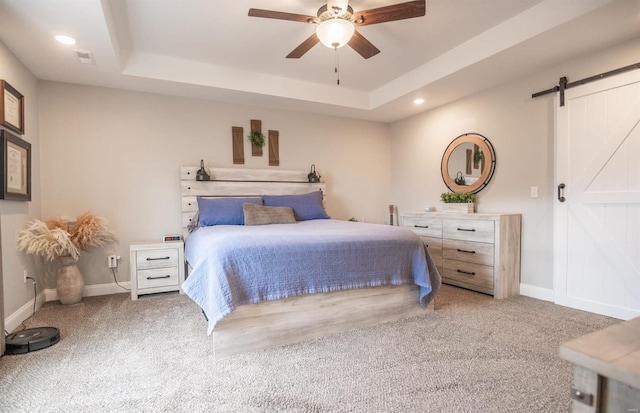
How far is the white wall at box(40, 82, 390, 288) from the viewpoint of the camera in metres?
3.44

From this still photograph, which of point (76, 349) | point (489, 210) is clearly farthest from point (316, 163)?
point (76, 349)

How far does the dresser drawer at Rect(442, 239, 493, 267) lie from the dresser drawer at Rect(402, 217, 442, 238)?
16cm

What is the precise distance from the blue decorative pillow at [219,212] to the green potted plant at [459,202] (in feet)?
8.20

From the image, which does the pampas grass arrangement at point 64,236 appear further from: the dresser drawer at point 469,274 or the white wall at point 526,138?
the white wall at point 526,138

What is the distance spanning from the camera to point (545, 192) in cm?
326

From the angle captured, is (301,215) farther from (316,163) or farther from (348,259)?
(348,259)

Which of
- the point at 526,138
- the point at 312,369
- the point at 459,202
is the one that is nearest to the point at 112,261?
the point at 312,369

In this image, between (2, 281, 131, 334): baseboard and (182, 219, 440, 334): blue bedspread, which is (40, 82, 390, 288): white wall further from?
(182, 219, 440, 334): blue bedspread

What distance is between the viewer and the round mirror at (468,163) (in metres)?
3.82

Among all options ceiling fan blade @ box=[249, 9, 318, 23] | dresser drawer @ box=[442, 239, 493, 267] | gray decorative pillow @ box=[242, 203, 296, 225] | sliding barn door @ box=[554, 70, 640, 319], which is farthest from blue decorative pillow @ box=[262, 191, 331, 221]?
sliding barn door @ box=[554, 70, 640, 319]

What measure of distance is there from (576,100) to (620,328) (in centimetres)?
293

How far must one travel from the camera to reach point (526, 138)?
11.2 ft

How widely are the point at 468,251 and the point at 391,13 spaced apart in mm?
2524

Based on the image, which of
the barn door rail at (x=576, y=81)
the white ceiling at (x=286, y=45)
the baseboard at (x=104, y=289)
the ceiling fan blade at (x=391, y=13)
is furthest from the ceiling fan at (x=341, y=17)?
the baseboard at (x=104, y=289)
